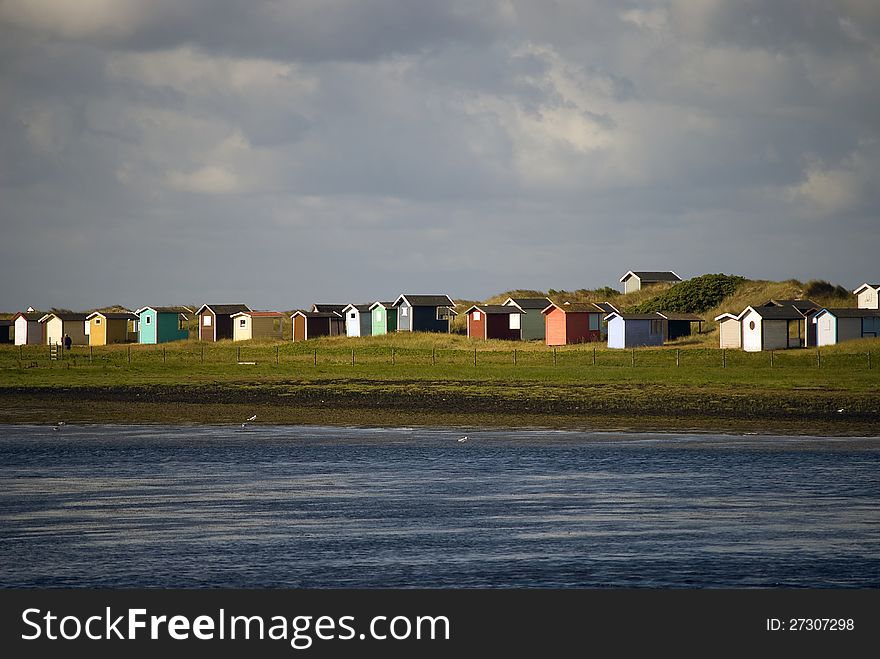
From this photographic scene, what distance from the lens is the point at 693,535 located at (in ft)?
73.3

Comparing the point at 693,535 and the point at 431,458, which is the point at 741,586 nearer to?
the point at 693,535

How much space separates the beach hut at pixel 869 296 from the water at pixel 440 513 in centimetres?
7506

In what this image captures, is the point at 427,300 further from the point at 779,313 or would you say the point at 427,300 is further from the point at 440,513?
the point at 440,513

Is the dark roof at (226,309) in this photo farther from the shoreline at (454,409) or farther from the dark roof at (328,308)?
the shoreline at (454,409)

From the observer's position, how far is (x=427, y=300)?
5089 inches

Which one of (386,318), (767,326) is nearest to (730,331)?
(767,326)

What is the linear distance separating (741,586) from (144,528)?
1089cm

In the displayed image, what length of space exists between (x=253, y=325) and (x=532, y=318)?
103ft

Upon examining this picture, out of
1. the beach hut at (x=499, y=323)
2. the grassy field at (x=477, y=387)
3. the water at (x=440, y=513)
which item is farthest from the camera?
the beach hut at (x=499, y=323)

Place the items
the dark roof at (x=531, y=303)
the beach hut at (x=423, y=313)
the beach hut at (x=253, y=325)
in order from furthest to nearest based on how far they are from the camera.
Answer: the beach hut at (x=253, y=325) → the beach hut at (x=423, y=313) → the dark roof at (x=531, y=303)

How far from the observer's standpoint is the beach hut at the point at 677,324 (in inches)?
4284

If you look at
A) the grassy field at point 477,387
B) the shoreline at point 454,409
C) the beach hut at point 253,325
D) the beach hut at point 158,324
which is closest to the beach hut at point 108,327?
the beach hut at point 158,324

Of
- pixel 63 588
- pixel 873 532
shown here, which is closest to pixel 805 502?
pixel 873 532

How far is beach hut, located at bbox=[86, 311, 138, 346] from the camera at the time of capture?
441 feet
